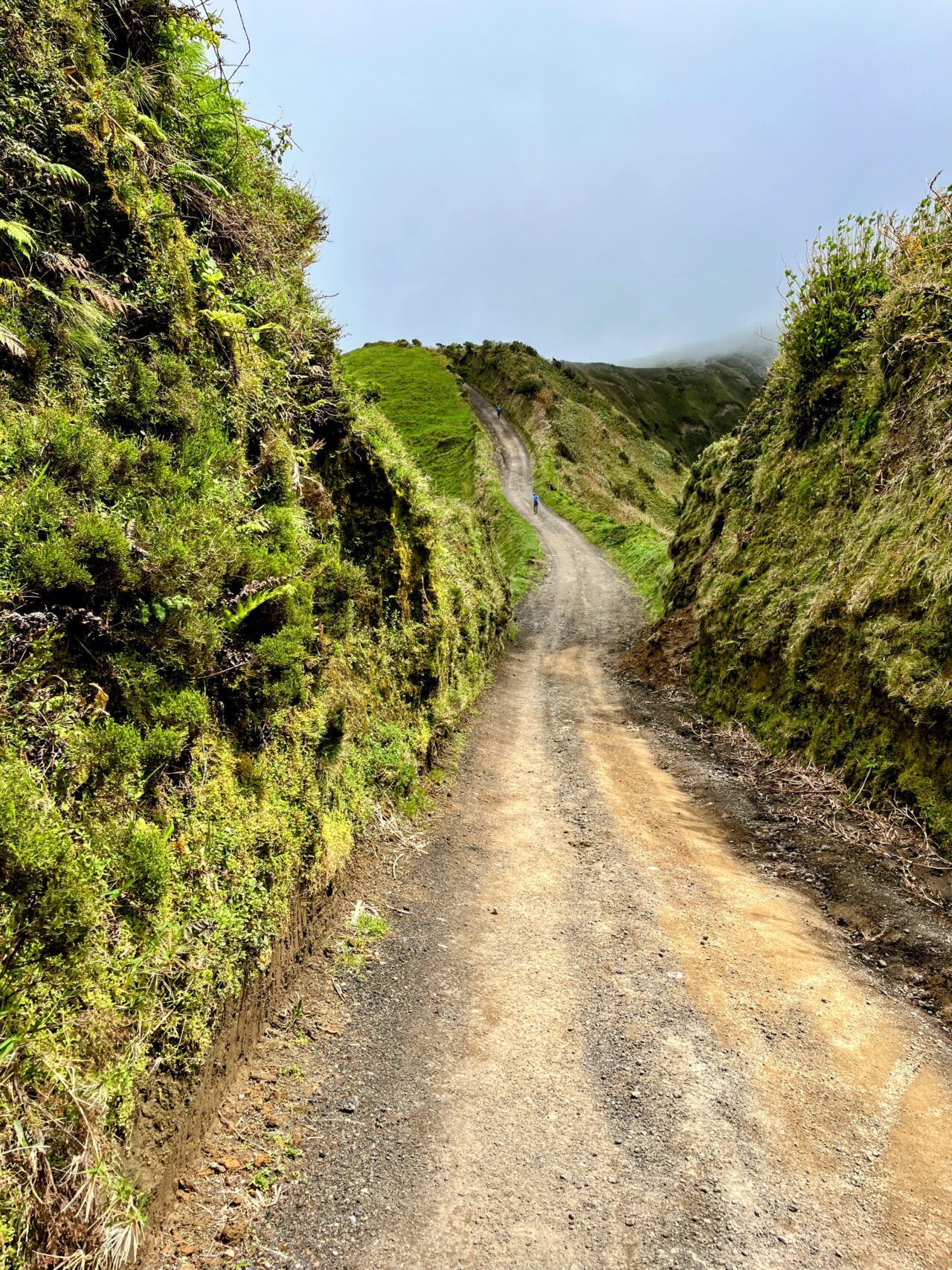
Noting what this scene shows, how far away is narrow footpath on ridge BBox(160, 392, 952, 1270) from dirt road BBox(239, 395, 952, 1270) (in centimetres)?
2

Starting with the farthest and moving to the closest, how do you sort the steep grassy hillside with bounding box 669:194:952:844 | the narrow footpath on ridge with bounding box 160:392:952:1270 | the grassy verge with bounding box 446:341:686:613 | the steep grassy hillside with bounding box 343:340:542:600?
the steep grassy hillside with bounding box 343:340:542:600
the grassy verge with bounding box 446:341:686:613
the steep grassy hillside with bounding box 669:194:952:844
the narrow footpath on ridge with bounding box 160:392:952:1270

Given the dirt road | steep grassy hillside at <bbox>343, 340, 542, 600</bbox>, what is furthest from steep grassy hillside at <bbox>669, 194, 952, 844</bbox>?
steep grassy hillside at <bbox>343, 340, 542, 600</bbox>

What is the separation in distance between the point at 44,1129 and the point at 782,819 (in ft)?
30.2

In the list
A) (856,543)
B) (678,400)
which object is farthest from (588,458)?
(678,400)

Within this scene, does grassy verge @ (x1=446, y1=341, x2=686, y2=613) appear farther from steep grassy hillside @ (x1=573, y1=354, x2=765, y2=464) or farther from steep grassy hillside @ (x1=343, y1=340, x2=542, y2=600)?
steep grassy hillside @ (x1=573, y1=354, x2=765, y2=464)

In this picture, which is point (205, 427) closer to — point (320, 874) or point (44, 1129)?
point (320, 874)

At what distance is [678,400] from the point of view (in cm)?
11831

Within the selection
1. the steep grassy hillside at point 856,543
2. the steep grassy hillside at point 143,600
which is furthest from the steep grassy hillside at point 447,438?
the steep grassy hillside at point 143,600

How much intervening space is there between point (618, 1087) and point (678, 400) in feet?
426

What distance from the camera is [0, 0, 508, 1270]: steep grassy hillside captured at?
10.1ft

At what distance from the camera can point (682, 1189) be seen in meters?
4.06

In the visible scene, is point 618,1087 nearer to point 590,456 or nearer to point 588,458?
point 588,458

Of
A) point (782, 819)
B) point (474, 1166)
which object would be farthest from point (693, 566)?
point (474, 1166)

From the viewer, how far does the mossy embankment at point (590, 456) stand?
33.5 metres
